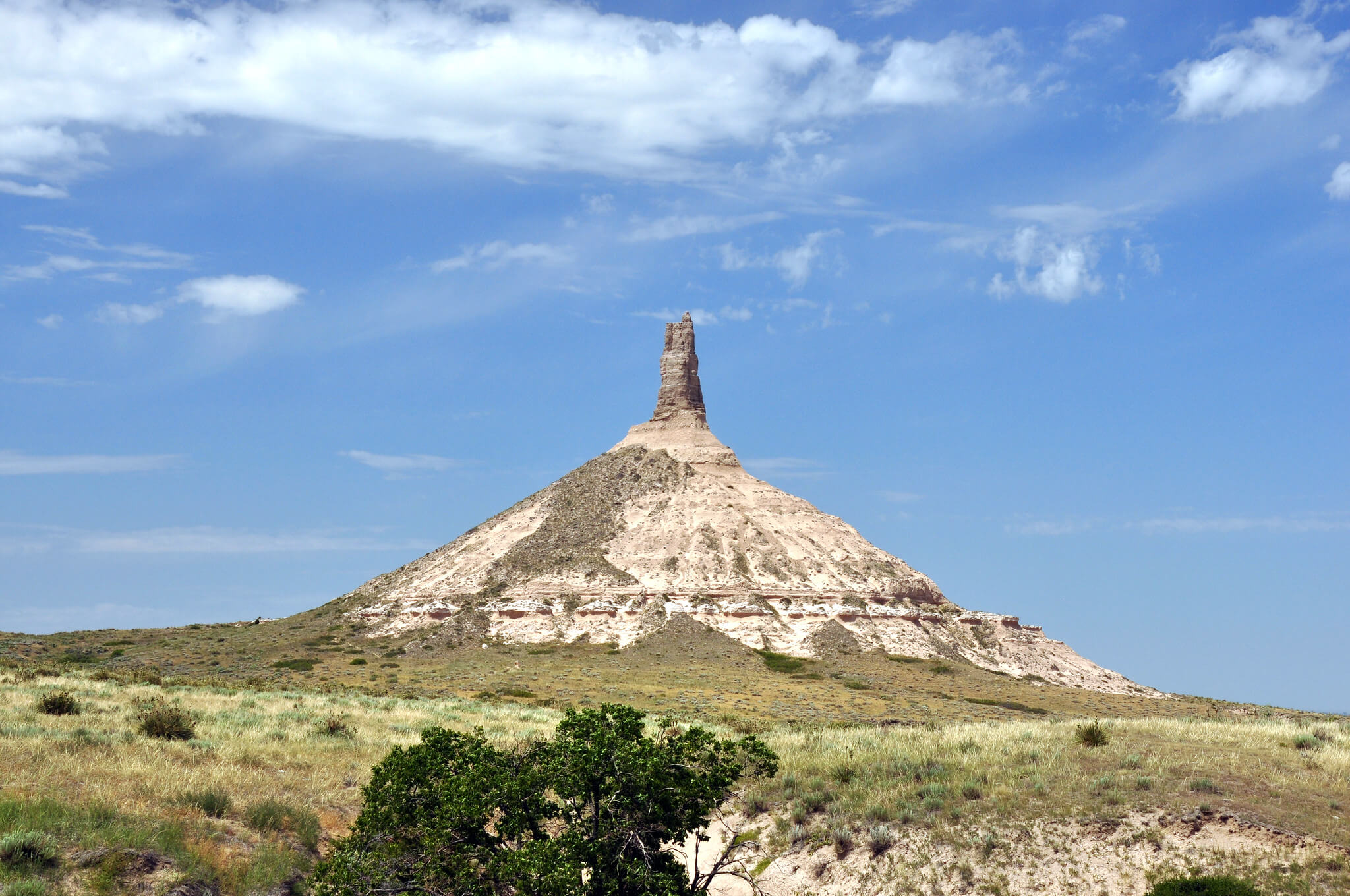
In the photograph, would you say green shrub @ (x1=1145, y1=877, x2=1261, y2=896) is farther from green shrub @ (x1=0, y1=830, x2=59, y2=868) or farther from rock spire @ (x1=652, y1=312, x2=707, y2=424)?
rock spire @ (x1=652, y1=312, x2=707, y2=424)

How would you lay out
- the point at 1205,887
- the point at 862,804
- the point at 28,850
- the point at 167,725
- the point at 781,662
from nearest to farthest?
the point at 28,850 → the point at 1205,887 → the point at 862,804 → the point at 167,725 → the point at 781,662

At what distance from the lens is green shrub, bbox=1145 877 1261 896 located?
1438cm

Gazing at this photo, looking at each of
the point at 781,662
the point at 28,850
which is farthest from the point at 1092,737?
the point at 781,662

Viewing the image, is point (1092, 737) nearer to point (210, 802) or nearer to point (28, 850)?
point (210, 802)

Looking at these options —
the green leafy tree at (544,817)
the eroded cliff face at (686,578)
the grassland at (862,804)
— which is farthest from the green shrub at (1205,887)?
the eroded cliff face at (686,578)

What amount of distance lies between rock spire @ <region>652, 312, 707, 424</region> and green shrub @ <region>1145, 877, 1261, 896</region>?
10482 centimetres

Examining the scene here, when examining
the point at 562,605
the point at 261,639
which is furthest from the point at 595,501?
the point at 261,639

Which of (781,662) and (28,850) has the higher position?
(781,662)

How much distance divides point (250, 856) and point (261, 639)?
77.3 m

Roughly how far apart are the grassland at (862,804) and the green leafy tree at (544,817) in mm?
2201

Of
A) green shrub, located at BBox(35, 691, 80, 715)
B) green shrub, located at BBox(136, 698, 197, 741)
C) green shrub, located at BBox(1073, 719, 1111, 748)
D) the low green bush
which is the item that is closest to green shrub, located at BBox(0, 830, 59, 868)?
green shrub, located at BBox(136, 698, 197, 741)

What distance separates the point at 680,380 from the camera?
12056 centimetres

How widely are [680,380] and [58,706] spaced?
98963 mm

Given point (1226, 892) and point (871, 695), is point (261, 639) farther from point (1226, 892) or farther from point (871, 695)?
point (1226, 892)
